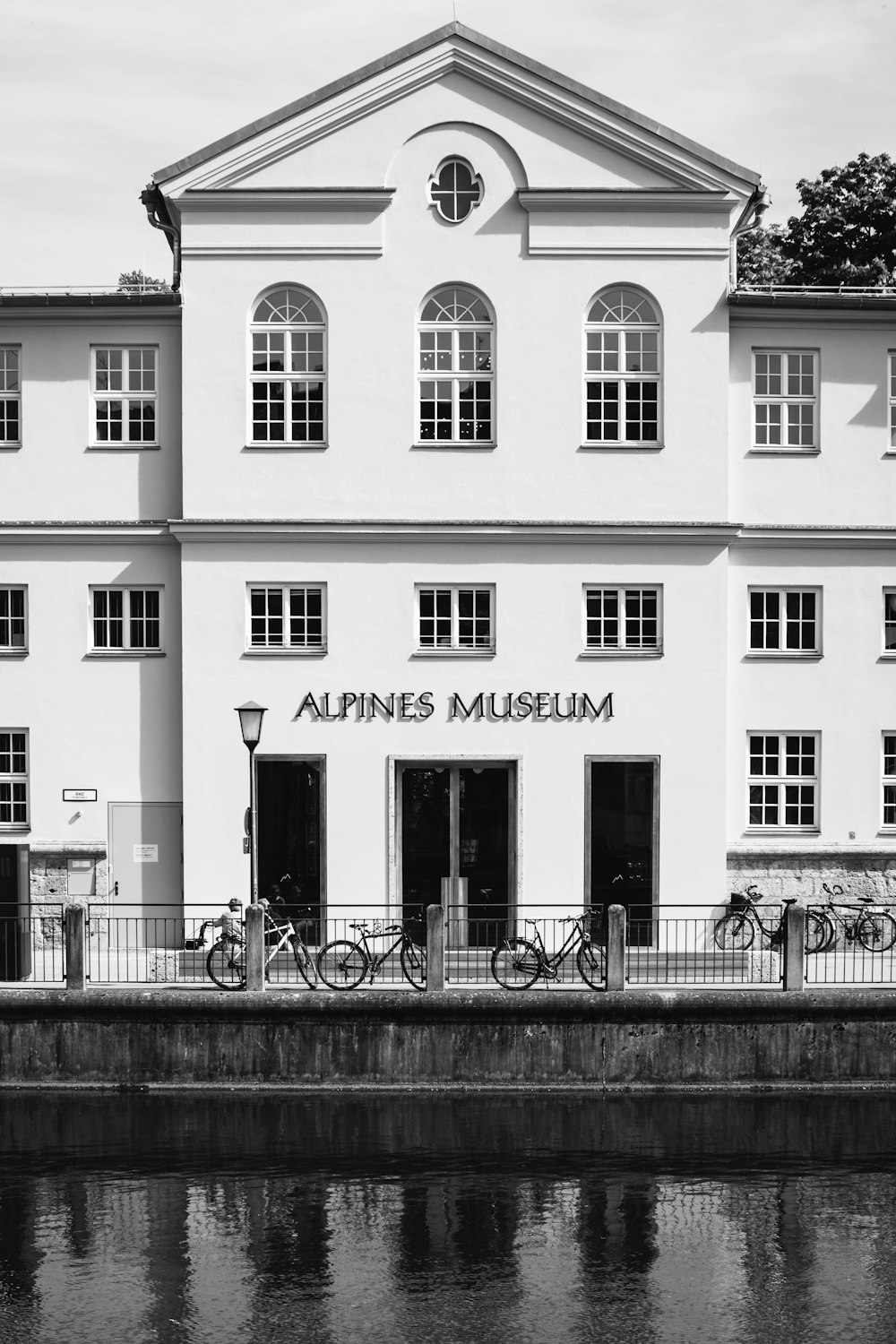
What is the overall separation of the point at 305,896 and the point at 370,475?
6.57m

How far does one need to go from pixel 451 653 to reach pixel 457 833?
2.79 m

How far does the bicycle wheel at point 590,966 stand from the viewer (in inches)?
842

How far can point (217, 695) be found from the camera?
25672mm

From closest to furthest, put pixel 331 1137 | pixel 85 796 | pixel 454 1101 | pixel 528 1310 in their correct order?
pixel 528 1310 < pixel 331 1137 < pixel 454 1101 < pixel 85 796

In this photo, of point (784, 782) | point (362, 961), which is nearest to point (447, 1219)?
point (362, 961)

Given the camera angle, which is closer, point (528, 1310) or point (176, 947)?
point (528, 1310)

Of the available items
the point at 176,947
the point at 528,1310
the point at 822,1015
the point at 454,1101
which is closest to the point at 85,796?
the point at 176,947

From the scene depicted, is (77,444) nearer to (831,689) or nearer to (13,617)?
(13,617)

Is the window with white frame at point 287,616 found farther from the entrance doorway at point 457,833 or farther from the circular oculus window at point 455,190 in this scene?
the circular oculus window at point 455,190

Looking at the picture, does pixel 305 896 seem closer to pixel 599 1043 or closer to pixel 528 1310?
pixel 599 1043

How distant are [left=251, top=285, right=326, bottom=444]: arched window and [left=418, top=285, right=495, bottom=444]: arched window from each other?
Result: 63.6 inches

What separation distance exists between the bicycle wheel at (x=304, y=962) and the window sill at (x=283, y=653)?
197 inches

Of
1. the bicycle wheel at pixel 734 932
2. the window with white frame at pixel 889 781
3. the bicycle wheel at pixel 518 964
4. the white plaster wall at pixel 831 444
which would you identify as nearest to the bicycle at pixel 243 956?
the bicycle wheel at pixel 518 964

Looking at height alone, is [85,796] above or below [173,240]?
below
